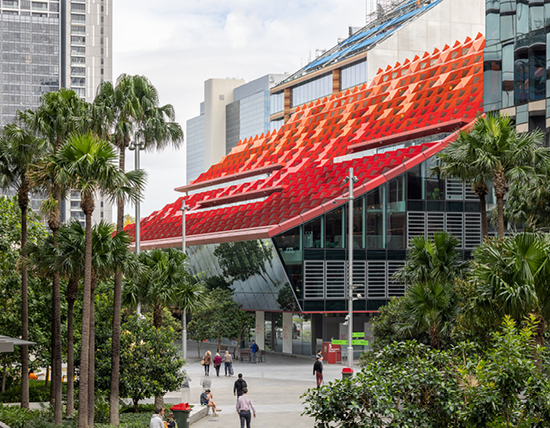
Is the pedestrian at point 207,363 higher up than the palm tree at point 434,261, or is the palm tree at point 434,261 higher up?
the palm tree at point 434,261

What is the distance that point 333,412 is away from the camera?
1525cm

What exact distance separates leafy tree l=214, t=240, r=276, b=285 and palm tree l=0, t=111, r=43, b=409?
2317cm

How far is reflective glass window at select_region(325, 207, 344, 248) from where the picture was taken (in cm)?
4969

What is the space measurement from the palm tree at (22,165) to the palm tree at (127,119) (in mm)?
2866

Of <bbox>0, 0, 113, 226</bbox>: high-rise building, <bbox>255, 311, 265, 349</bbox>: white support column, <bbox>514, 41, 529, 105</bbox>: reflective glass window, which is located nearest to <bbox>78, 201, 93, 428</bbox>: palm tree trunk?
<bbox>514, 41, 529, 105</bbox>: reflective glass window

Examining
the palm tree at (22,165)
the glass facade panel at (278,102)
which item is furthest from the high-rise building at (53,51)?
the palm tree at (22,165)

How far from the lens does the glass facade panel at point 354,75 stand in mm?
80812

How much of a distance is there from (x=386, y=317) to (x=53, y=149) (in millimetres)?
14468

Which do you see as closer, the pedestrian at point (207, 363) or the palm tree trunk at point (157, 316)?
the palm tree trunk at point (157, 316)

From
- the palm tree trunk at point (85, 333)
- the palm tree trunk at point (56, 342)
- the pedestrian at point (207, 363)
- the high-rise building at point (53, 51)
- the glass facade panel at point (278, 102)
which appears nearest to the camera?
the palm tree trunk at point (85, 333)

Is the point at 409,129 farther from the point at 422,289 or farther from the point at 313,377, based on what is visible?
the point at 422,289

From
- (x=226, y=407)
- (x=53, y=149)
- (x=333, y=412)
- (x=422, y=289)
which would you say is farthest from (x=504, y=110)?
(x=333, y=412)

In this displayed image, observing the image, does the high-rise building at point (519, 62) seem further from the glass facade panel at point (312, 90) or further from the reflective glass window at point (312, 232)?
the glass facade panel at point (312, 90)

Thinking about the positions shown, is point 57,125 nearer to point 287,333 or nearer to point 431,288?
point 431,288
